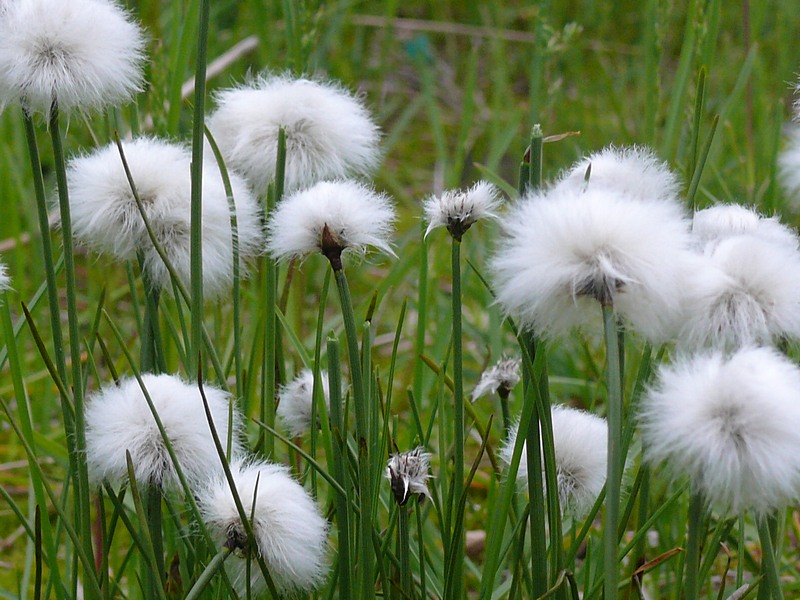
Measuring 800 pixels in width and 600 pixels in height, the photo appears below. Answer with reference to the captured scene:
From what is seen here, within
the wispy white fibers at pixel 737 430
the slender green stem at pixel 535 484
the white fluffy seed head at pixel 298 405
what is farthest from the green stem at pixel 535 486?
the white fluffy seed head at pixel 298 405

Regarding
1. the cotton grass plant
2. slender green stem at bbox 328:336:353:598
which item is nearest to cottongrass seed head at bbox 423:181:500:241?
the cotton grass plant

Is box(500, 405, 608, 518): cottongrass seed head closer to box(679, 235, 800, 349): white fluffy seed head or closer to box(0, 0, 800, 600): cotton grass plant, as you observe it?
box(0, 0, 800, 600): cotton grass plant

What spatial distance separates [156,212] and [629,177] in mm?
317

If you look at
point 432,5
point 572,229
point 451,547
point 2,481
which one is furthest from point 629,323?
point 432,5

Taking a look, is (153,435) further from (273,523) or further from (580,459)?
(580,459)

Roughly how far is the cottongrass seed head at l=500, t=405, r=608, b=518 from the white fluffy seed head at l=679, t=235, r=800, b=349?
16cm

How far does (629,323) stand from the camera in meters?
0.50

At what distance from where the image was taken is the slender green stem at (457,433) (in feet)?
1.95

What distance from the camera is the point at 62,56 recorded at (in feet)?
2.03

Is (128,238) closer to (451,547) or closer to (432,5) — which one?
(451,547)

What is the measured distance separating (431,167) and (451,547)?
1832mm

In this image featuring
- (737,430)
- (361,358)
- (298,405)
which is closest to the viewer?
(737,430)

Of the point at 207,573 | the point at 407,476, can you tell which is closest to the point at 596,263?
the point at 407,476

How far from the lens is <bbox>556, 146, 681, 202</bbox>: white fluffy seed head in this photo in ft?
1.91
